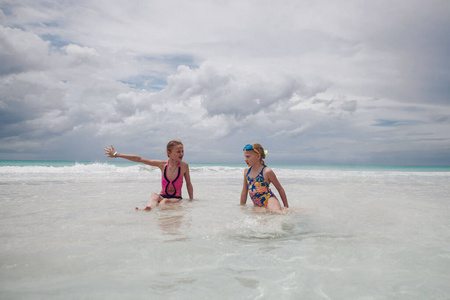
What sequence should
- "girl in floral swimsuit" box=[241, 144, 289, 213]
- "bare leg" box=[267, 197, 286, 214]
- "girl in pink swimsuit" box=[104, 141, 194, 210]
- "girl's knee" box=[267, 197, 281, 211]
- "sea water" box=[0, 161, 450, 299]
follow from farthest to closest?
1. "girl in pink swimsuit" box=[104, 141, 194, 210]
2. "girl in floral swimsuit" box=[241, 144, 289, 213]
3. "girl's knee" box=[267, 197, 281, 211]
4. "bare leg" box=[267, 197, 286, 214]
5. "sea water" box=[0, 161, 450, 299]

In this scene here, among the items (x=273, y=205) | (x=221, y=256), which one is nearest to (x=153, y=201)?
(x=273, y=205)

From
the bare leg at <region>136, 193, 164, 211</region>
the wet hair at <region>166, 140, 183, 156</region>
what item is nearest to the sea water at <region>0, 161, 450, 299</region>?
the bare leg at <region>136, 193, 164, 211</region>

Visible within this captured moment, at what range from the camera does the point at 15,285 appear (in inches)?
95.2

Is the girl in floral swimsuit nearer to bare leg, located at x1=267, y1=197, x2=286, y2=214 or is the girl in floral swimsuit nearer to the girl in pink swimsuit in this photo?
bare leg, located at x1=267, y1=197, x2=286, y2=214

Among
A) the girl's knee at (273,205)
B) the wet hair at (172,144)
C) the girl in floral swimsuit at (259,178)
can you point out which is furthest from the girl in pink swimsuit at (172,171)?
the girl's knee at (273,205)

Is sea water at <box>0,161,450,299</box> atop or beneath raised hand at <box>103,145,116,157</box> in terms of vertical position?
beneath

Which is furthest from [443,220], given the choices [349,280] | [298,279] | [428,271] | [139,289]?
[139,289]

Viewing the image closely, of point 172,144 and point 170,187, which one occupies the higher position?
point 172,144

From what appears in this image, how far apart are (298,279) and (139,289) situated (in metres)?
1.37

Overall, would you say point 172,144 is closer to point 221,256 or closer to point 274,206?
point 274,206

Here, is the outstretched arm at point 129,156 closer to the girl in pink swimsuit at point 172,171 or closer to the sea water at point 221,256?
the girl in pink swimsuit at point 172,171

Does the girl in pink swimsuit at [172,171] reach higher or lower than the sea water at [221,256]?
higher

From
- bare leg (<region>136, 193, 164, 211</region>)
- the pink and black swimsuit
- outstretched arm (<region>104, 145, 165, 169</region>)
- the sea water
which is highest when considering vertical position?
outstretched arm (<region>104, 145, 165, 169</region>)

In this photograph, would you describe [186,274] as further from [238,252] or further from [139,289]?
[238,252]
